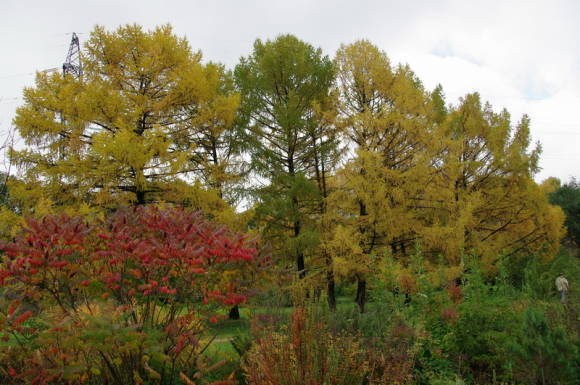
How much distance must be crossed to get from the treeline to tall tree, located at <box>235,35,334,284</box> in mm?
45

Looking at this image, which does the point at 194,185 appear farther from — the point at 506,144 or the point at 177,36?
the point at 506,144

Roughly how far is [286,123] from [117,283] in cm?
916

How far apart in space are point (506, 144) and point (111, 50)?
11829mm

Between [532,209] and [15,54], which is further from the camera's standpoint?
[532,209]

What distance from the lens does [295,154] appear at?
1338cm

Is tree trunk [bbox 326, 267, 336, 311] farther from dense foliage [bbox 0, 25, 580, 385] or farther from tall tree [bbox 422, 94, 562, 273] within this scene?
tall tree [bbox 422, 94, 562, 273]

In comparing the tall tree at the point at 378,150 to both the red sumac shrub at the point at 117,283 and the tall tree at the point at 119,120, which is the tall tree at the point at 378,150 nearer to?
the tall tree at the point at 119,120

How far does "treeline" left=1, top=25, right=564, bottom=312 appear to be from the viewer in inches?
412

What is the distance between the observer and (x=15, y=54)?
424 inches

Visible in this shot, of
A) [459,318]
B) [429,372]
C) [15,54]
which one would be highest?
[15,54]

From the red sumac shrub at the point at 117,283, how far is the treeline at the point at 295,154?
551cm

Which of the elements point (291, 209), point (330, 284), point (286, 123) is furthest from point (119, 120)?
point (330, 284)

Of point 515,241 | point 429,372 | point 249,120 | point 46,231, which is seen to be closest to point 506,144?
point 515,241

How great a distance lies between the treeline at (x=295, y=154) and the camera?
1046 cm
